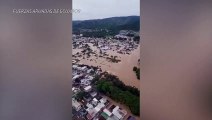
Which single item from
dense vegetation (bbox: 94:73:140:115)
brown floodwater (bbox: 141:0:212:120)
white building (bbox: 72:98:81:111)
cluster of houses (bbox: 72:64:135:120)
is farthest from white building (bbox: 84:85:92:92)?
brown floodwater (bbox: 141:0:212:120)

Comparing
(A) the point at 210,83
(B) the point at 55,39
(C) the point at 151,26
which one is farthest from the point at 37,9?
(A) the point at 210,83

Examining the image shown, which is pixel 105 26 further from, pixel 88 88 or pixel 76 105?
pixel 76 105

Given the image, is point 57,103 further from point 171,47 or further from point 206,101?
point 206,101

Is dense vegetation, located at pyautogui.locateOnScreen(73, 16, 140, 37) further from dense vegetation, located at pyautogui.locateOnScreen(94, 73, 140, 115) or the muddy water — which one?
dense vegetation, located at pyautogui.locateOnScreen(94, 73, 140, 115)

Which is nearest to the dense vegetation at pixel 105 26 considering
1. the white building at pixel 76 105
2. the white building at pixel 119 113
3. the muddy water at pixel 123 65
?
the muddy water at pixel 123 65

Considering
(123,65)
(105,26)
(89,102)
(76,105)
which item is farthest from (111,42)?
(76,105)
